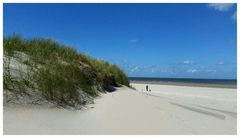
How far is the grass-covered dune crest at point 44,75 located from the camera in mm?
6637

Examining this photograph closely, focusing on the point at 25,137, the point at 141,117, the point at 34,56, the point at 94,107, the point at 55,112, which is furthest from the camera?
the point at 34,56

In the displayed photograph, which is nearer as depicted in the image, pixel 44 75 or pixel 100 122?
pixel 100 122

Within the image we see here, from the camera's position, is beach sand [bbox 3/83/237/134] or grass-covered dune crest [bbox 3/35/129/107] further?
grass-covered dune crest [bbox 3/35/129/107]

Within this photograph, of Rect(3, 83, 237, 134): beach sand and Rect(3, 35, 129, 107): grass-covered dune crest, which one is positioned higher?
Rect(3, 35, 129, 107): grass-covered dune crest

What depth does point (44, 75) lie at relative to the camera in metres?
7.22

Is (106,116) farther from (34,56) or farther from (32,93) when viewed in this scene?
(34,56)

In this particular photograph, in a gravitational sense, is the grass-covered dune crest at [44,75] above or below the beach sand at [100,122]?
above

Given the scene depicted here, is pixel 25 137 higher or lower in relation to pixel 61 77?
lower

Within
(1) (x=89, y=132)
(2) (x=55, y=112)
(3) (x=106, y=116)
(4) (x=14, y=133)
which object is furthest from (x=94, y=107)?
(4) (x=14, y=133)

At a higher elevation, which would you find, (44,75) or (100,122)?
(44,75)

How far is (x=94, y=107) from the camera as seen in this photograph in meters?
7.65

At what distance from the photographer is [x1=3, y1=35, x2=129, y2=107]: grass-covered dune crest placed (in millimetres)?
6637

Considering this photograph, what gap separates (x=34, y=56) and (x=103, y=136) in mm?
3863

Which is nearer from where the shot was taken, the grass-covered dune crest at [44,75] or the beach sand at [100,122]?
the beach sand at [100,122]
